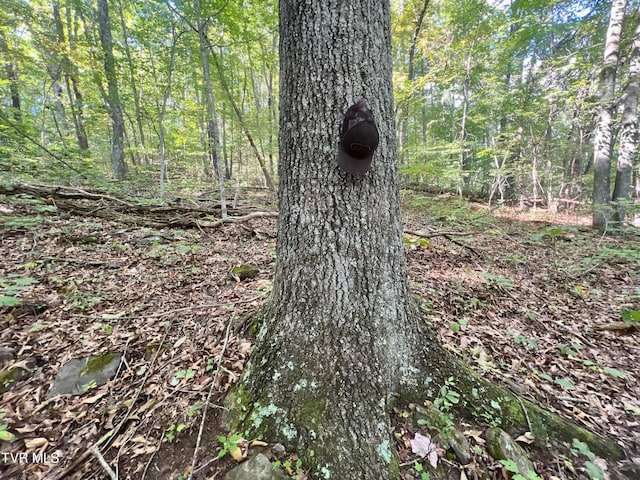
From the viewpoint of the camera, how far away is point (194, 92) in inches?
572

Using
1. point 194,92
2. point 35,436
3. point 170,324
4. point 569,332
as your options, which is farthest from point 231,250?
point 194,92

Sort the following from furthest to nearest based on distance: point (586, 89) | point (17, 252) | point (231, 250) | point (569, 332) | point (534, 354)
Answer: point (586, 89) → point (231, 250) → point (17, 252) → point (569, 332) → point (534, 354)

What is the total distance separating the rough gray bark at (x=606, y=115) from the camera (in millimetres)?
6852

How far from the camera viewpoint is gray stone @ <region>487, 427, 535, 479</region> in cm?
161

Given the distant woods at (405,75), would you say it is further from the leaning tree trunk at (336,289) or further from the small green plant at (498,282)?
the leaning tree trunk at (336,289)

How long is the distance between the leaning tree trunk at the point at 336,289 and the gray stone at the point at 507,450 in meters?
0.14

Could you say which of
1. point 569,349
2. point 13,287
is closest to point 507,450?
point 569,349

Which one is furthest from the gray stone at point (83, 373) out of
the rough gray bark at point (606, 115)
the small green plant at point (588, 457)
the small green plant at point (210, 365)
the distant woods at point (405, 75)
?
the rough gray bark at point (606, 115)

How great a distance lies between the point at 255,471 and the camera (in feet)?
5.00

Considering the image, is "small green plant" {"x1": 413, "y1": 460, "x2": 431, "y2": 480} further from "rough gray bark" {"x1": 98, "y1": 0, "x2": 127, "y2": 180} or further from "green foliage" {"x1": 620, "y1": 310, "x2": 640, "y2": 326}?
"rough gray bark" {"x1": 98, "y1": 0, "x2": 127, "y2": 180}

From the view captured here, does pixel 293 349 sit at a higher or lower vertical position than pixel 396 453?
higher

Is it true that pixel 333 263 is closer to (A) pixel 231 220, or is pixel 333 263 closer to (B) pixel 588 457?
(B) pixel 588 457

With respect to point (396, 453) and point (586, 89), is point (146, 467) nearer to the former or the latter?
point (396, 453)

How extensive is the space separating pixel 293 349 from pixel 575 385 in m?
2.39
